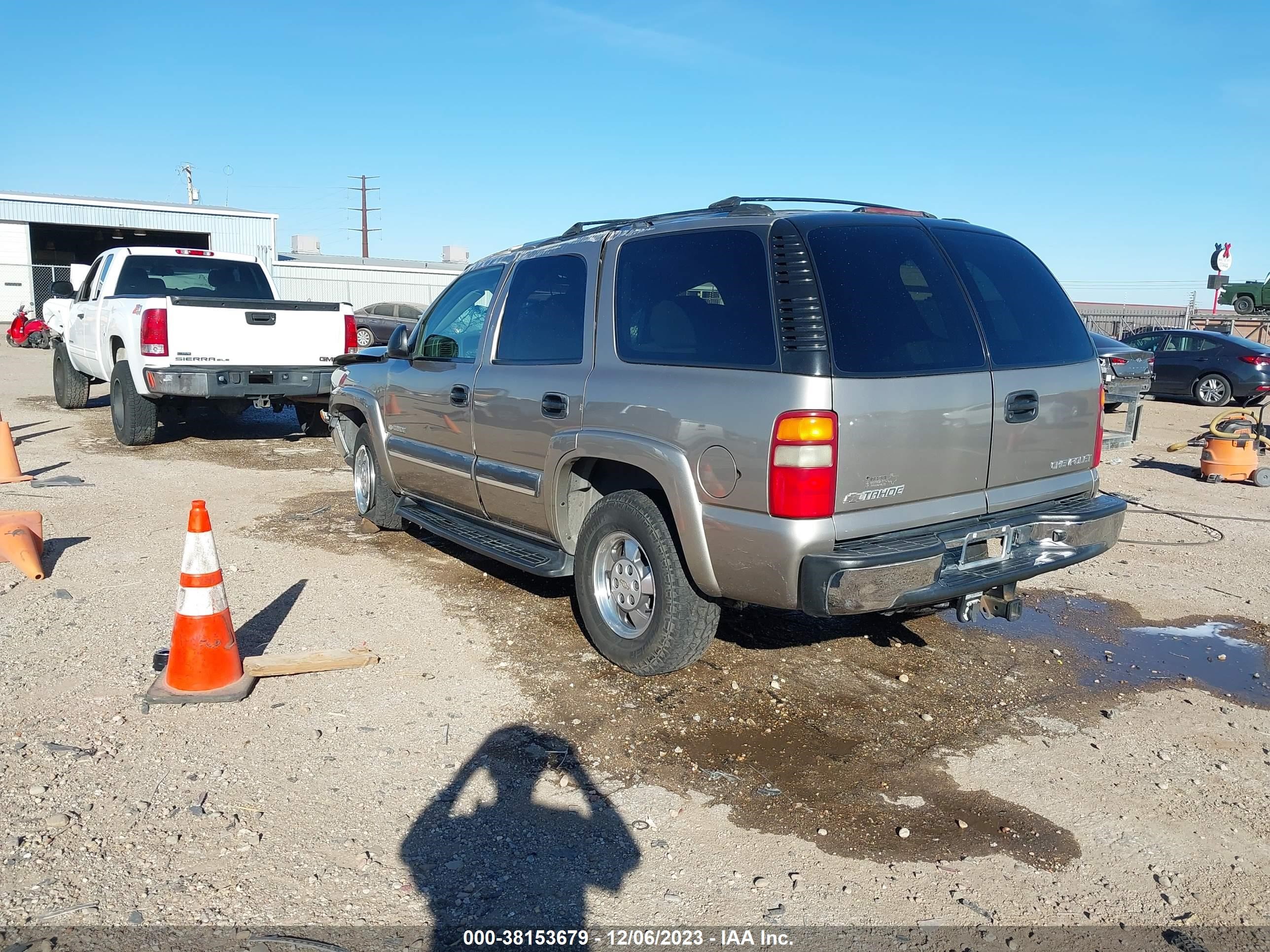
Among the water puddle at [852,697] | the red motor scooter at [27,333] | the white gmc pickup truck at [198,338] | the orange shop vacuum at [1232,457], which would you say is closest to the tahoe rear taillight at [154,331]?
the white gmc pickup truck at [198,338]

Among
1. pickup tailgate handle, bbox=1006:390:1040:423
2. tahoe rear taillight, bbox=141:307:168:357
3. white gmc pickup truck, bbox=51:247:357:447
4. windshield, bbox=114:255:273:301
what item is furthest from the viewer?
windshield, bbox=114:255:273:301

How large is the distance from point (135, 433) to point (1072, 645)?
368 inches

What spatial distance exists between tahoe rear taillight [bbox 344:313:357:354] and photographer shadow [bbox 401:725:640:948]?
7.55m

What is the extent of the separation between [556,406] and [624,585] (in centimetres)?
94

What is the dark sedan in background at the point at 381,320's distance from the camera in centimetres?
2223

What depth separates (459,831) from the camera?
335 centimetres

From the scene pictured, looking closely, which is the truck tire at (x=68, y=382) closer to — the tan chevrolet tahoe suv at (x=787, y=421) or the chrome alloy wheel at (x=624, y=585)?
the tan chevrolet tahoe suv at (x=787, y=421)

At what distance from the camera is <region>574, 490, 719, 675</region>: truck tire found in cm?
434

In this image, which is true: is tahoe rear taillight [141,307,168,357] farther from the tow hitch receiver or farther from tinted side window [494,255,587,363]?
the tow hitch receiver

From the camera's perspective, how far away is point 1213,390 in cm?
1841

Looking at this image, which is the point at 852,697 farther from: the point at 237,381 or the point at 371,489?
the point at 237,381

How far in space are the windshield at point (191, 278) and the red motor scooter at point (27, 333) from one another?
16.0 metres

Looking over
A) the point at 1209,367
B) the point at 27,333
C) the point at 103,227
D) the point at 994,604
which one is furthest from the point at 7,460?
the point at 103,227

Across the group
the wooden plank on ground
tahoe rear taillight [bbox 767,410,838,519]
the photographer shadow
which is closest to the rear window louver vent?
tahoe rear taillight [bbox 767,410,838,519]
